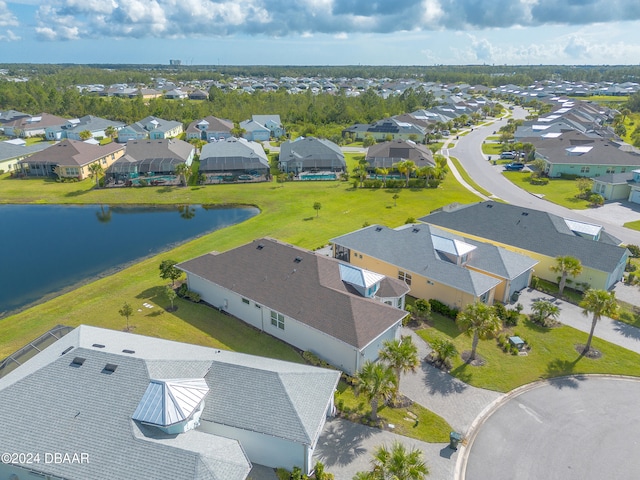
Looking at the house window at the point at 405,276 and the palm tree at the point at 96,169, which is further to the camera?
the palm tree at the point at 96,169

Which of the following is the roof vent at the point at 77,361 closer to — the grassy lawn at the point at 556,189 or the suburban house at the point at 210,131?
the grassy lawn at the point at 556,189

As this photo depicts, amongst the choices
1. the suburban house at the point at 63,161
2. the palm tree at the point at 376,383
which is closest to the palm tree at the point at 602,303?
the palm tree at the point at 376,383

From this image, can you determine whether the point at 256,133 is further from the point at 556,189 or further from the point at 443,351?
the point at 443,351

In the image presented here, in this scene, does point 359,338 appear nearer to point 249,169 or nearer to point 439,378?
point 439,378

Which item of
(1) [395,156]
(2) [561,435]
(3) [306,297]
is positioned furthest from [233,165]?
(2) [561,435]

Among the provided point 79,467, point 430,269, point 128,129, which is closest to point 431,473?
point 79,467

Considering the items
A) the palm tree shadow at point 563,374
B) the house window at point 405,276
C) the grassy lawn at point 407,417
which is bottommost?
the grassy lawn at point 407,417

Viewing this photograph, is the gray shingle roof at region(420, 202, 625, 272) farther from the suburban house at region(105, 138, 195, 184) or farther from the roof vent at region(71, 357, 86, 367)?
the suburban house at region(105, 138, 195, 184)
